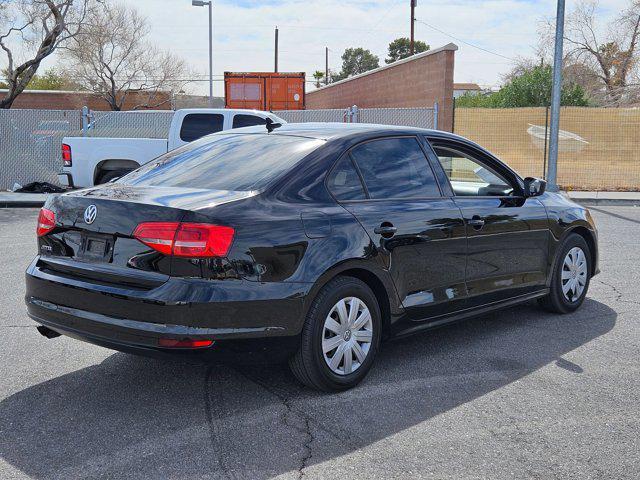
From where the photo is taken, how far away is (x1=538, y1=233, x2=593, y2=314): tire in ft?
20.8

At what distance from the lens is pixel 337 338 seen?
4422mm

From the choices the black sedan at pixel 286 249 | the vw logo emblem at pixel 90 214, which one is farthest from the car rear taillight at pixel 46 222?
the vw logo emblem at pixel 90 214

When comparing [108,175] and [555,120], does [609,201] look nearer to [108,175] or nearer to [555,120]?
[555,120]

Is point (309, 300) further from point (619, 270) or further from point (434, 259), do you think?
point (619, 270)

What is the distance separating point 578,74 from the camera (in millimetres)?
45906

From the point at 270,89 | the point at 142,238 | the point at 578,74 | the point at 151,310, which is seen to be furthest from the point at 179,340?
the point at 578,74

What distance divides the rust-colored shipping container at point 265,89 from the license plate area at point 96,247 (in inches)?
901

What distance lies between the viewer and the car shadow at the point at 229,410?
3.56 meters

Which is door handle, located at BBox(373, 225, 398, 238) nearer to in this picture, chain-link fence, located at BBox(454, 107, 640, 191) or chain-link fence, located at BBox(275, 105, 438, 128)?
chain-link fence, located at BBox(275, 105, 438, 128)

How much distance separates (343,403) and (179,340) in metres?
1.10

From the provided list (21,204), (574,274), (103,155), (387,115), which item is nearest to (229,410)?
(574,274)

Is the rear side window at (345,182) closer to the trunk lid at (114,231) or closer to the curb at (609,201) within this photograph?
the trunk lid at (114,231)

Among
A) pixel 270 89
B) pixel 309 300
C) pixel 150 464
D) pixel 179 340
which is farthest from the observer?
pixel 270 89

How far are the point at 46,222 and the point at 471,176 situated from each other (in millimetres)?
3275
